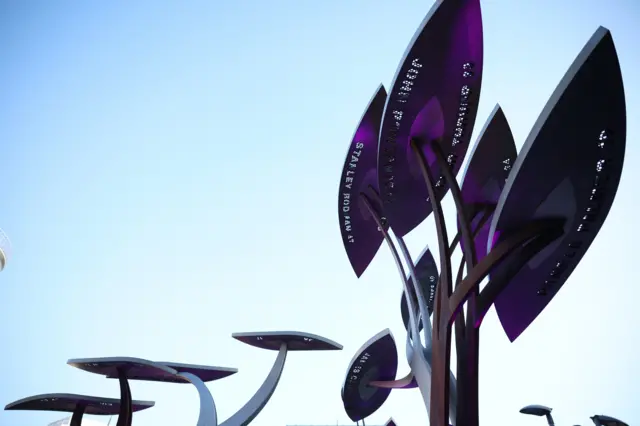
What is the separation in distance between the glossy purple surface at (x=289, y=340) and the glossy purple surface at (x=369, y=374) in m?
3.18

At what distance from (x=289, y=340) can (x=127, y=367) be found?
7.90 m

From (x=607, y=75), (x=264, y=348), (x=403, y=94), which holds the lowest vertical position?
(x=264, y=348)

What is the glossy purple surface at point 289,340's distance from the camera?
61.3 ft

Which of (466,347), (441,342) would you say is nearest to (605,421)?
(466,347)

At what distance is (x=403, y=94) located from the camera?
13680mm

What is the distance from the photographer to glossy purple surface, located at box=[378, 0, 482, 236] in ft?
41.2

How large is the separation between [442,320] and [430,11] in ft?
26.6

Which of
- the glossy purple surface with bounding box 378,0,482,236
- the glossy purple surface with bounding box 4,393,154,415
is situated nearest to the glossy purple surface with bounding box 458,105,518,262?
the glossy purple surface with bounding box 378,0,482,236

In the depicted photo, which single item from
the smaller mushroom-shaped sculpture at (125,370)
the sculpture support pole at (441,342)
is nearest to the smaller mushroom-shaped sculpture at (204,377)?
the smaller mushroom-shaped sculpture at (125,370)

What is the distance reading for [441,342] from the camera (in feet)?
40.5

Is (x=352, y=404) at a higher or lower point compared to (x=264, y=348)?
lower

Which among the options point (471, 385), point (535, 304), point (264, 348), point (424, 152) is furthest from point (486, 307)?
point (264, 348)

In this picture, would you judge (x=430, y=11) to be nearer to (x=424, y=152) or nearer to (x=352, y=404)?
(x=424, y=152)

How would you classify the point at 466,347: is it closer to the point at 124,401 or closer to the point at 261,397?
the point at 261,397
